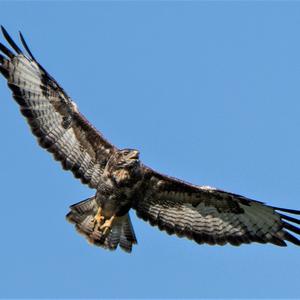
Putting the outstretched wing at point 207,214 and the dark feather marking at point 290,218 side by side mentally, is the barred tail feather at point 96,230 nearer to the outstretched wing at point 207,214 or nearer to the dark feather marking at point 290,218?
the outstretched wing at point 207,214

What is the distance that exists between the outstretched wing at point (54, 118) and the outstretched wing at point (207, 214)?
98cm

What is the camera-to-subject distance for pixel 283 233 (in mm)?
18391

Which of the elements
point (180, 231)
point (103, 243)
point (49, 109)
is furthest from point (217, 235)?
point (49, 109)

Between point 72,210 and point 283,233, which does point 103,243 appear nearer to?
point 72,210

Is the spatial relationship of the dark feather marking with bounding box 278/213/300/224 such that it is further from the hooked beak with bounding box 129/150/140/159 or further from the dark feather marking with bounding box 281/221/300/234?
the hooked beak with bounding box 129/150/140/159

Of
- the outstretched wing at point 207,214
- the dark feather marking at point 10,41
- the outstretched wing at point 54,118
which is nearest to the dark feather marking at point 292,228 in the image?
the outstretched wing at point 207,214

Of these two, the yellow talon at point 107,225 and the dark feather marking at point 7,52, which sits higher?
the dark feather marking at point 7,52

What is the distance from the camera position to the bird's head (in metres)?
17.8

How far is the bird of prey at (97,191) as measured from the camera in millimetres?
18391

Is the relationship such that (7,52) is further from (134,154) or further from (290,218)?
(290,218)

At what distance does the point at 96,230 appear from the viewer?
1845 centimetres

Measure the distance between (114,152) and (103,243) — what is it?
4.96ft

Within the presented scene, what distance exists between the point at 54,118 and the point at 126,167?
5.27ft

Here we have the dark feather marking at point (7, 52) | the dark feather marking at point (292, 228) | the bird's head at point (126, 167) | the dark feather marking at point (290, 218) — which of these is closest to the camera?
the bird's head at point (126, 167)
